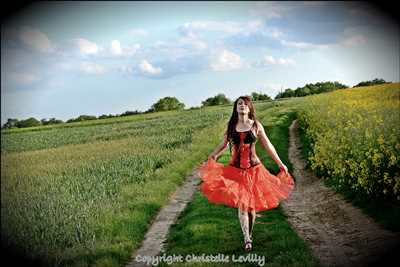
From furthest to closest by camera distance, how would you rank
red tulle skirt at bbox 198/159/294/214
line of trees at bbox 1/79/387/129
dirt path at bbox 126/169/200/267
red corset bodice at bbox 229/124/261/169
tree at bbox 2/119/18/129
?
line of trees at bbox 1/79/387/129 < tree at bbox 2/119/18/129 < dirt path at bbox 126/169/200/267 < red corset bodice at bbox 229/124/261/169 < red tulle skirt at bbox 198/159/294/214

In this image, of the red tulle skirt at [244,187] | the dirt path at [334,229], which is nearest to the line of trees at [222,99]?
the dirt path at [334,229]

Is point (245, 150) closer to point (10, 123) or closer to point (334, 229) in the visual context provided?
point (334, 229)

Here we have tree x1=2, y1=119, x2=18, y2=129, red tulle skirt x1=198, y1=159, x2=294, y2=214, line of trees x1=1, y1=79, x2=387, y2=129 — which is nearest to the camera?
red tulle skirt x1=198, y1=159, x2=294, y2=214

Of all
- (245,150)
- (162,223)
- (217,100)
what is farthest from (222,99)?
(245,150)

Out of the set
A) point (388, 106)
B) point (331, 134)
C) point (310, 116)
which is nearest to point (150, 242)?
point (331, 134)

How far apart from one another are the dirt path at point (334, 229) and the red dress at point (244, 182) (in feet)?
4.45

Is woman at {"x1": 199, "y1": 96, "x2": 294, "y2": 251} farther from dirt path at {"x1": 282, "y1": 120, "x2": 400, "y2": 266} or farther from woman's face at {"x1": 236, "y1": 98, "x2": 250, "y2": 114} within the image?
dirt path at {"x1": 282, "y1": 120, "x2": 400, "y2": 266}

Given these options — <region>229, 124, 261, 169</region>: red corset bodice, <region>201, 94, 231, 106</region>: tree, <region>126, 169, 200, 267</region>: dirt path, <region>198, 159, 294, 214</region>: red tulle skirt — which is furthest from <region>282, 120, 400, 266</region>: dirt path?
<region>201, 94, 231, 106</region>: tree

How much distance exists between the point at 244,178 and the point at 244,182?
0.07 metres

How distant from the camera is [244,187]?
7.45 metres

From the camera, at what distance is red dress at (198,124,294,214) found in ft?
24.2

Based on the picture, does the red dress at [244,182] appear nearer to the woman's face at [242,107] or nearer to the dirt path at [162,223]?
the woman's face at [242,107]

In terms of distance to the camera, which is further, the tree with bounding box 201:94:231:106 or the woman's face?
the tree with bounding box 201:94:231:106

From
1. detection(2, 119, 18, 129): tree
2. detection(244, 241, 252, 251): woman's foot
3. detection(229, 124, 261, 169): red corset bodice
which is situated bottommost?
detection(244, 241, 252, 251): woman's foot
